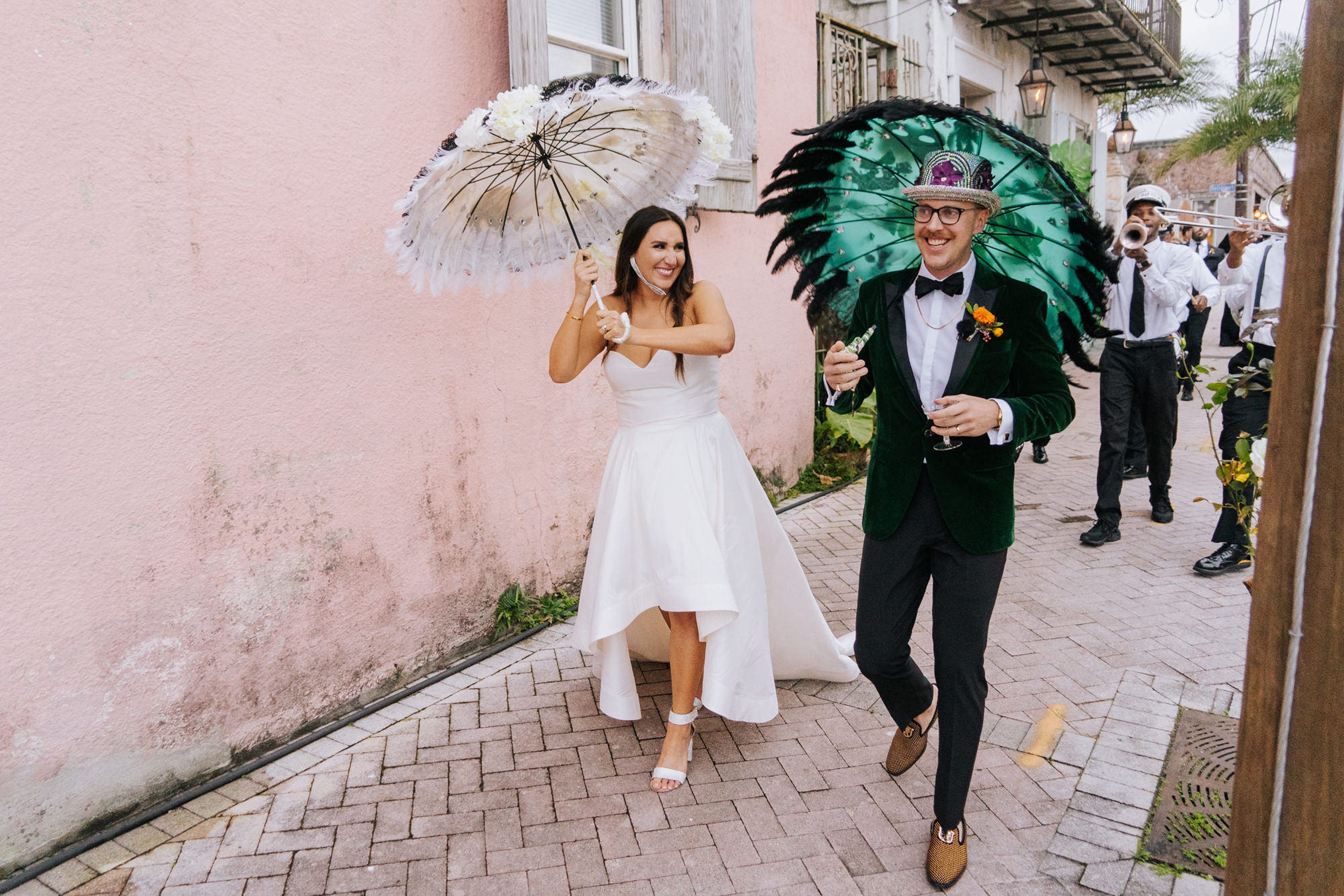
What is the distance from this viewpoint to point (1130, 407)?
20.4 feet

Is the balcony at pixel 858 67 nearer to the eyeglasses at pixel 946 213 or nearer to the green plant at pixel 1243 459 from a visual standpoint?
the green plant at pixel 1243 459

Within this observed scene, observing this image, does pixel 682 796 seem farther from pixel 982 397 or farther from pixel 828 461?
pixel 828 461

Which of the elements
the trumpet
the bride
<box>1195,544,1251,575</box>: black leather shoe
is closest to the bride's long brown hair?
the bride

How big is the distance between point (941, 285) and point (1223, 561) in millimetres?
3750

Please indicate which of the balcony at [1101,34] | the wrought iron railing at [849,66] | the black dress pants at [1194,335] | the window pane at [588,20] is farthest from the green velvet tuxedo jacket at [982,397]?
the balcony at [1101,34]

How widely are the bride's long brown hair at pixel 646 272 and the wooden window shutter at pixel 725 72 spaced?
223 centimetres

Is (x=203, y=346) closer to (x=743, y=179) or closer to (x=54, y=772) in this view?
(x=54, y=772)

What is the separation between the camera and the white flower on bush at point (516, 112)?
2.62m

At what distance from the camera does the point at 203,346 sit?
11.1ft

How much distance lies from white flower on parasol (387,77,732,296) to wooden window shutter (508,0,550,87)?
122 centimetres

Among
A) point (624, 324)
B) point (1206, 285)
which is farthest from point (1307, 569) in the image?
point (1206, 285)

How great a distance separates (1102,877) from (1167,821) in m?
0.44

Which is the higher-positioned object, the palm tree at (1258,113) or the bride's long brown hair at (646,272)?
the palm tree at (1258,113)

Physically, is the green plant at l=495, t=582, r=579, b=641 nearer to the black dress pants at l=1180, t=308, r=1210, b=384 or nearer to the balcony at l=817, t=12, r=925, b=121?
the balcony at l=817, t=12, r=925, b=121
